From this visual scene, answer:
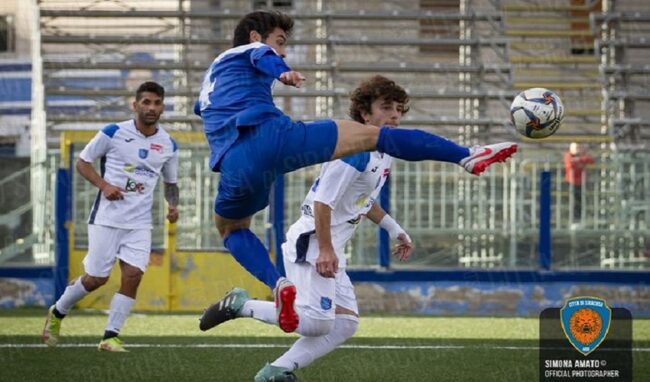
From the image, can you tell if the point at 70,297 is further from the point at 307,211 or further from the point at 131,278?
the point at 307,211

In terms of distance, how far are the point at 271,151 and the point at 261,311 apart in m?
0.98

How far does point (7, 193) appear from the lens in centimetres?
1523

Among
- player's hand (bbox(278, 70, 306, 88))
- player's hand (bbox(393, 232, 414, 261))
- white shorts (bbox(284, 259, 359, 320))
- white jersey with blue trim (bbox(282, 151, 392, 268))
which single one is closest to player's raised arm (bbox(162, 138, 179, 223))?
player's hand (bbox(393, 232, 414, 261))

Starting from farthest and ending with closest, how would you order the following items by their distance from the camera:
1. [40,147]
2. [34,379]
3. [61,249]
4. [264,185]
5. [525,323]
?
[40,147] → [61,249] → [525,323] → [34,379] → [264,185]

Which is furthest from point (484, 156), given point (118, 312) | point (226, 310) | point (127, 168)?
point (127, 168)

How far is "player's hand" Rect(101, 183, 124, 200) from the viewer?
10.3 metres

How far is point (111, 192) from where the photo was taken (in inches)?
404

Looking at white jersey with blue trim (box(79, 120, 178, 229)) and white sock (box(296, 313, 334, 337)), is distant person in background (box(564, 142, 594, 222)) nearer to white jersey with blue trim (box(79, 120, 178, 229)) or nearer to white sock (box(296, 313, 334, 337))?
white jersey with blue trim (box(79, 120, 178, 229))

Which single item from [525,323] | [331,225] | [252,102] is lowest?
[525,323]

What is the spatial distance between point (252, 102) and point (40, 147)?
1226 centimetres

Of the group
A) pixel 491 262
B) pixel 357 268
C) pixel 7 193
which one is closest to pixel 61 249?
pixel 7 193

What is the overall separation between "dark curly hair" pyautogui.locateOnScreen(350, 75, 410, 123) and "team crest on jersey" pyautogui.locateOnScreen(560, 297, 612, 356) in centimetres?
159

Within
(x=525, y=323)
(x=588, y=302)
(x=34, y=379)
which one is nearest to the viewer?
(x=588, y=302)

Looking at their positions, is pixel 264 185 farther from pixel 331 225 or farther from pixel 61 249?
pixel 61 249
